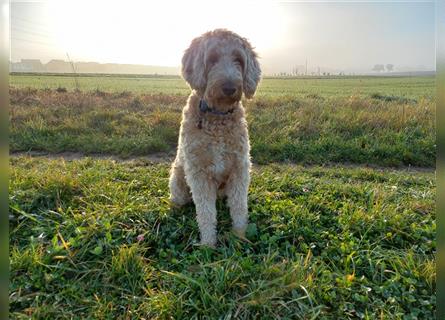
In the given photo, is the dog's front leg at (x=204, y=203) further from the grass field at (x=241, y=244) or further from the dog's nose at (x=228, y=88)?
the dog's nose at (x=228, y=88)

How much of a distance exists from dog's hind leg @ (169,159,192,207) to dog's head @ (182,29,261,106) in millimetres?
1119

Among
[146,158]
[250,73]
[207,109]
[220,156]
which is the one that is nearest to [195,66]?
[207,109]

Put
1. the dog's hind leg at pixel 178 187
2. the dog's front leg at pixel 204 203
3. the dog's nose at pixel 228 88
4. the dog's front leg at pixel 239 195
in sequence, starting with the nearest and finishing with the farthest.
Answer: the dog's nose at pixel 228 88
the dog's front leg at pixel 204 203
the dog's front leg at pixel 239 195
the dog's hind leg at pixel 178 187

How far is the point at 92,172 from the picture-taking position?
17.0 ft

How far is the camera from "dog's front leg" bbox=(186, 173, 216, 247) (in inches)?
138

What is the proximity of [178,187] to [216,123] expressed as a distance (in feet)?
3.66

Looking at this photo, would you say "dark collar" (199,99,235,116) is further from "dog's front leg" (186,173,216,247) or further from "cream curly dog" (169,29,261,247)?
"dog's front leg" (186,173,216,247)

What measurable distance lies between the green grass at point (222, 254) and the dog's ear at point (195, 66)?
164 centimetres

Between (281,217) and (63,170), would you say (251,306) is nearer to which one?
(281,217)

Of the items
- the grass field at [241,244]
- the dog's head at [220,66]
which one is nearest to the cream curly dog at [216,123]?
the dog's head at [220,66]

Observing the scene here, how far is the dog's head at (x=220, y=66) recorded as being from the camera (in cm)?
329

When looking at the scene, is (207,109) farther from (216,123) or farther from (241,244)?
(241,244)

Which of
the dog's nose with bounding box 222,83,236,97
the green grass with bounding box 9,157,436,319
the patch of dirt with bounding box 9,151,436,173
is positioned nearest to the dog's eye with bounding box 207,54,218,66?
the dog's nose with bounding box 222,83,236,97

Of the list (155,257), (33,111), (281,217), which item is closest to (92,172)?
(155,257)
